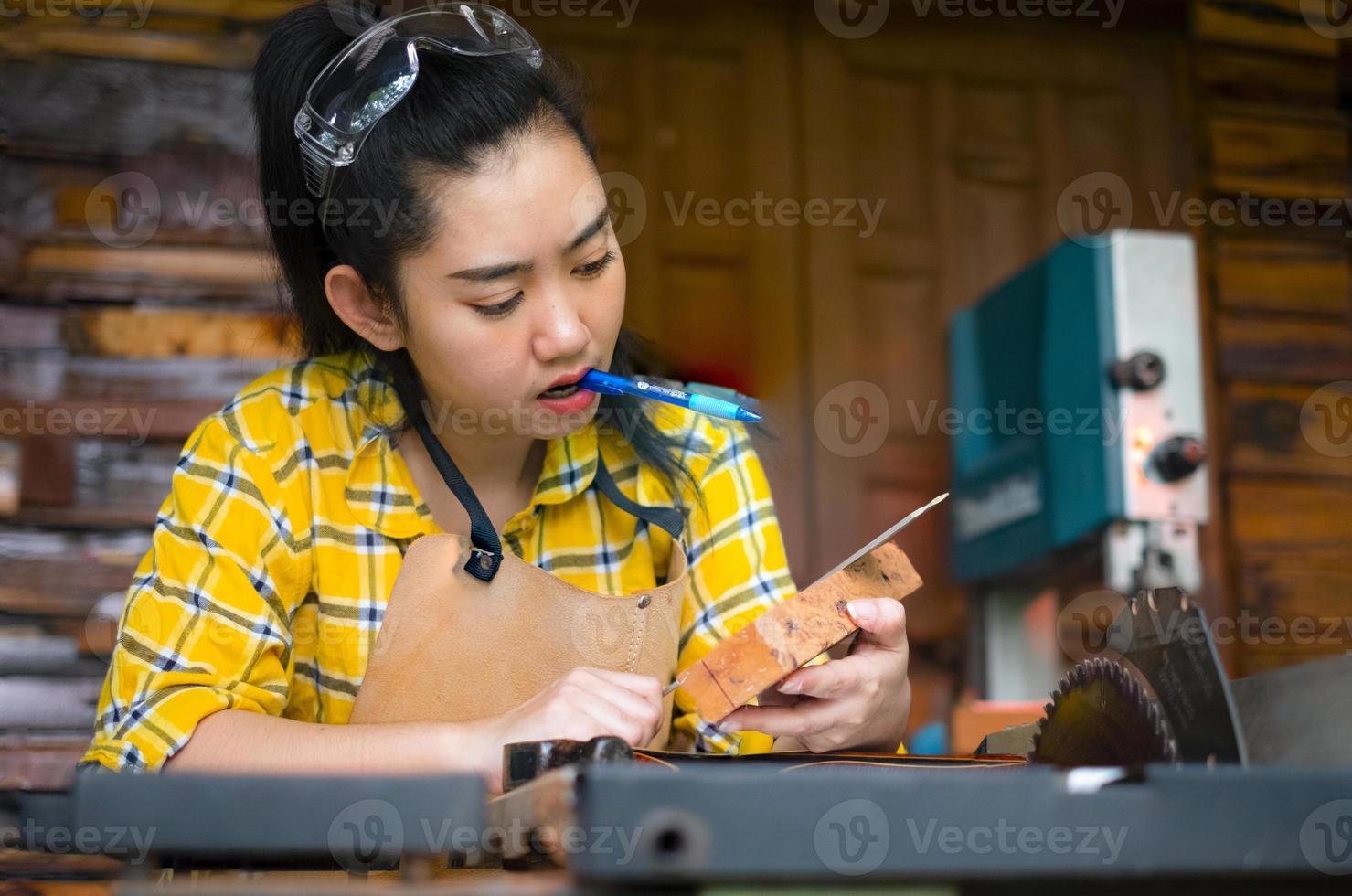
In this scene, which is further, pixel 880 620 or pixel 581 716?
pixel 880 620

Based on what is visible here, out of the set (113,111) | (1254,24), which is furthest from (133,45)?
(1254,24)

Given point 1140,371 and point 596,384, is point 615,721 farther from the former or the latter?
point 1140,371

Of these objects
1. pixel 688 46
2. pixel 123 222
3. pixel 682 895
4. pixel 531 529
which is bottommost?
pixel 682 895

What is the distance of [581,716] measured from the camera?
953 mm

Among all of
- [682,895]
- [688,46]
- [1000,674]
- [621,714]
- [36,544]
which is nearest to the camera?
[682,895]

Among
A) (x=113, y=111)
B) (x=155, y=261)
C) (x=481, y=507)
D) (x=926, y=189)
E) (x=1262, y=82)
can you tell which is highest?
(x=1262, y=82)

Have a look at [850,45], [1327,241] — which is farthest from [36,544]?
[1327,241]

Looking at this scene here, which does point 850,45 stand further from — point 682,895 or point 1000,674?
point 682,895

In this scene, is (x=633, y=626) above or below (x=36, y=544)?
below

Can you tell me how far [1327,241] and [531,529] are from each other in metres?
2.46

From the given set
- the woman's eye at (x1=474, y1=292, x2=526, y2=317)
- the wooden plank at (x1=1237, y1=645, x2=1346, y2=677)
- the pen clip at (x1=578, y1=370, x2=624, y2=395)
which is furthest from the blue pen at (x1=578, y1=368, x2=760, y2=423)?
the wooden plank at (x1=1237, y1=645, x2=1346, y2=677)

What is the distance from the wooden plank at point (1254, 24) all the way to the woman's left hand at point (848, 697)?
8.10 ft

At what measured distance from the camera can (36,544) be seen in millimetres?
2230

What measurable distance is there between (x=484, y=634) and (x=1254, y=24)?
269 cm
